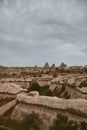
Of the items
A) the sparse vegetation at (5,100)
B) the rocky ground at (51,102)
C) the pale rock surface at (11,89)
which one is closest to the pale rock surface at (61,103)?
the rocky ground at (51,102)

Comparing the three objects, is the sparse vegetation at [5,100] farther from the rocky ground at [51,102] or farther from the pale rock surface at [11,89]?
the pale rock surface at [11,89]

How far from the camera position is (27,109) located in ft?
95.6

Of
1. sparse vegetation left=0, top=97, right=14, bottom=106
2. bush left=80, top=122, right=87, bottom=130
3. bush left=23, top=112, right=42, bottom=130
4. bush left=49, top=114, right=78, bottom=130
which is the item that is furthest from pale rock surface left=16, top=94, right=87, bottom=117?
sparse vegetation left=0, top=97, right=14, bottom=106

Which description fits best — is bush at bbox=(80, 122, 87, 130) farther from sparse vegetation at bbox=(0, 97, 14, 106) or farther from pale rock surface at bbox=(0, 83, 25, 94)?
pale rock surface at bbox=(0, 83, 25, 94)

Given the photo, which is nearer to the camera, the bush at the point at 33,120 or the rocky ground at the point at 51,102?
the rocky ground at the point at 51,102

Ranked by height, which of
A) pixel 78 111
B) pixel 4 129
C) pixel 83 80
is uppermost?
pixel 83 80

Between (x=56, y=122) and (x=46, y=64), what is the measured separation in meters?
86.3

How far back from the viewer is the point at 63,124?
80.5 feet

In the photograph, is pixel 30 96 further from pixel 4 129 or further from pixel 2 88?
pixel 2 88

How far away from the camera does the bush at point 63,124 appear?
78.8 ft

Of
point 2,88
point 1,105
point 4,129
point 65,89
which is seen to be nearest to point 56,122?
point 4,129

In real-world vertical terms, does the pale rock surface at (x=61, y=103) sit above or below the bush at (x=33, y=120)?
above

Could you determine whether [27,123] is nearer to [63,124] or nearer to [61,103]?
[61,103]

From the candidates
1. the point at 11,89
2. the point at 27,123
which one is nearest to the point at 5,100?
the point at 11,89
